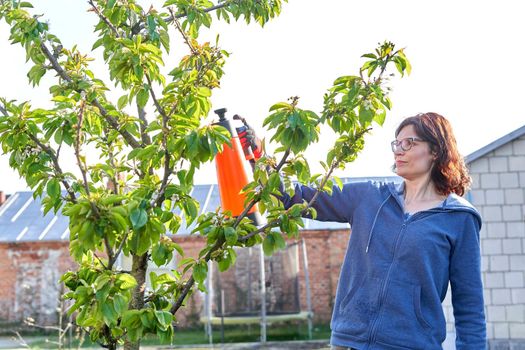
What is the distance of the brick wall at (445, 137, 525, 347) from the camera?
26.5ft

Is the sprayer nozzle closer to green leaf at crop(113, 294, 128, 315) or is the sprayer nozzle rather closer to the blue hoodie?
the blue hoodie

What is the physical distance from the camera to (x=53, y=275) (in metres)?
14.6

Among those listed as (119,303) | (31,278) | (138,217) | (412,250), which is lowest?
(31,278)

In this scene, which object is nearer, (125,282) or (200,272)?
(125,282)

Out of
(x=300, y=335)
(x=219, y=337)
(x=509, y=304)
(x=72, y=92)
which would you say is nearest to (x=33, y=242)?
(x=219, y=337)

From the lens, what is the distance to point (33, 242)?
14.6m

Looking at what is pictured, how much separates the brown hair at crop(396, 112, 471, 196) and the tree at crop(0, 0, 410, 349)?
9.1 inches

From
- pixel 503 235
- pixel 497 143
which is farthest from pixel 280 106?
pixel 503 235

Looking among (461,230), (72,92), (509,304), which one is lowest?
(509,304)

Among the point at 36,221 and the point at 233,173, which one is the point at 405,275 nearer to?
the point at 233,173

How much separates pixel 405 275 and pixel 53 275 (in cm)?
1321

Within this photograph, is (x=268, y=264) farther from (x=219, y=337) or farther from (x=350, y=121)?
(x=350, y=121)

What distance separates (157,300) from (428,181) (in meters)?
1.05

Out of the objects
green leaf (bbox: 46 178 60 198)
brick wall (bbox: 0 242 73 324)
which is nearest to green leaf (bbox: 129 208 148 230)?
green leaf (bbox: 46 178 60 198)
